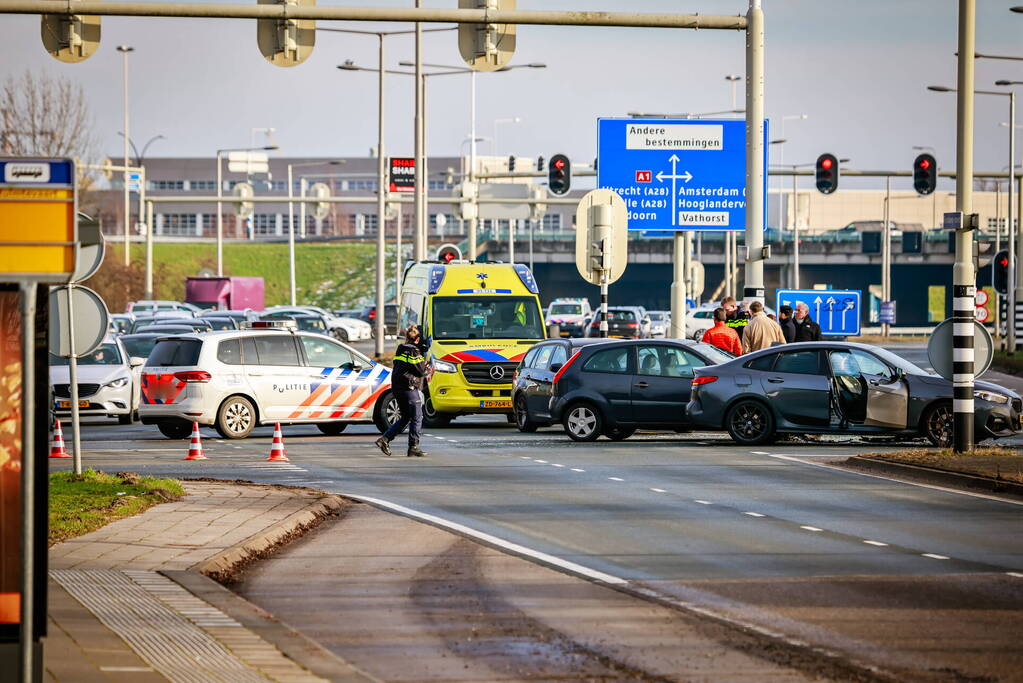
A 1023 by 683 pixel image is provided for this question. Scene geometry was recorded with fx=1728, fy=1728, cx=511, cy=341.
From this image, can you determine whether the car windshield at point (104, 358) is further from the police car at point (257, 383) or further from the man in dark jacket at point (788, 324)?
the man in dark jacket at point (788, 324)

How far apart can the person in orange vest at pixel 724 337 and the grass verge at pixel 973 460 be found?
7.35 m

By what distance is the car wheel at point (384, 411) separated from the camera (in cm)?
2659

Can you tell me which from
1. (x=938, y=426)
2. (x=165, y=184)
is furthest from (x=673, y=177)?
(x=165, y=184)

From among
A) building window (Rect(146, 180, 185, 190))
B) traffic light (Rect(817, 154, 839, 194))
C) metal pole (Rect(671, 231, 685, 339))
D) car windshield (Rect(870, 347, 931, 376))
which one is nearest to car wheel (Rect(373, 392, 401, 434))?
car windshield (Rect(870, 347, 931, 376))

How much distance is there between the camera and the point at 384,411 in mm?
26656

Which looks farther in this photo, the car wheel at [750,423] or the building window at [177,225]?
the building window at [177,225]

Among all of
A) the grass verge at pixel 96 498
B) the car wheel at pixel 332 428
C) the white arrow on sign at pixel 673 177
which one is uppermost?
the white arrow on sign at pixel 673 177

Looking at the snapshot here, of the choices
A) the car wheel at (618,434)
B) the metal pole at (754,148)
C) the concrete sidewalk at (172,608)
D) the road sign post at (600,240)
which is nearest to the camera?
the concrete sidewalk at (172,608)

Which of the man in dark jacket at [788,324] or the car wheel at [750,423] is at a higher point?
the man in dark jacket at [788,324]

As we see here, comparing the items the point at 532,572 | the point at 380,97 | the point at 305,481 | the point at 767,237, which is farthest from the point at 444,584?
the point at 767,237

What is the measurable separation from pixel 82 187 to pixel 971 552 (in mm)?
58150

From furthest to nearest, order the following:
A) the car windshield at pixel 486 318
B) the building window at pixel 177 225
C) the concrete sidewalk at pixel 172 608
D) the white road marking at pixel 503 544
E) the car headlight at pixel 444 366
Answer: the building window at pixel 177 225
the car windshield at pixel 486 318
the car headlight at pixel 444 366
the white road marking at pixel 503 544
the concrete sidewalk at pixel 172 608

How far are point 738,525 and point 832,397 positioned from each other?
28.6 feet

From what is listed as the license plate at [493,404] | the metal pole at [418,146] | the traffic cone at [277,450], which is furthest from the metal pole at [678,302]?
the traffic cone at [277,450]
